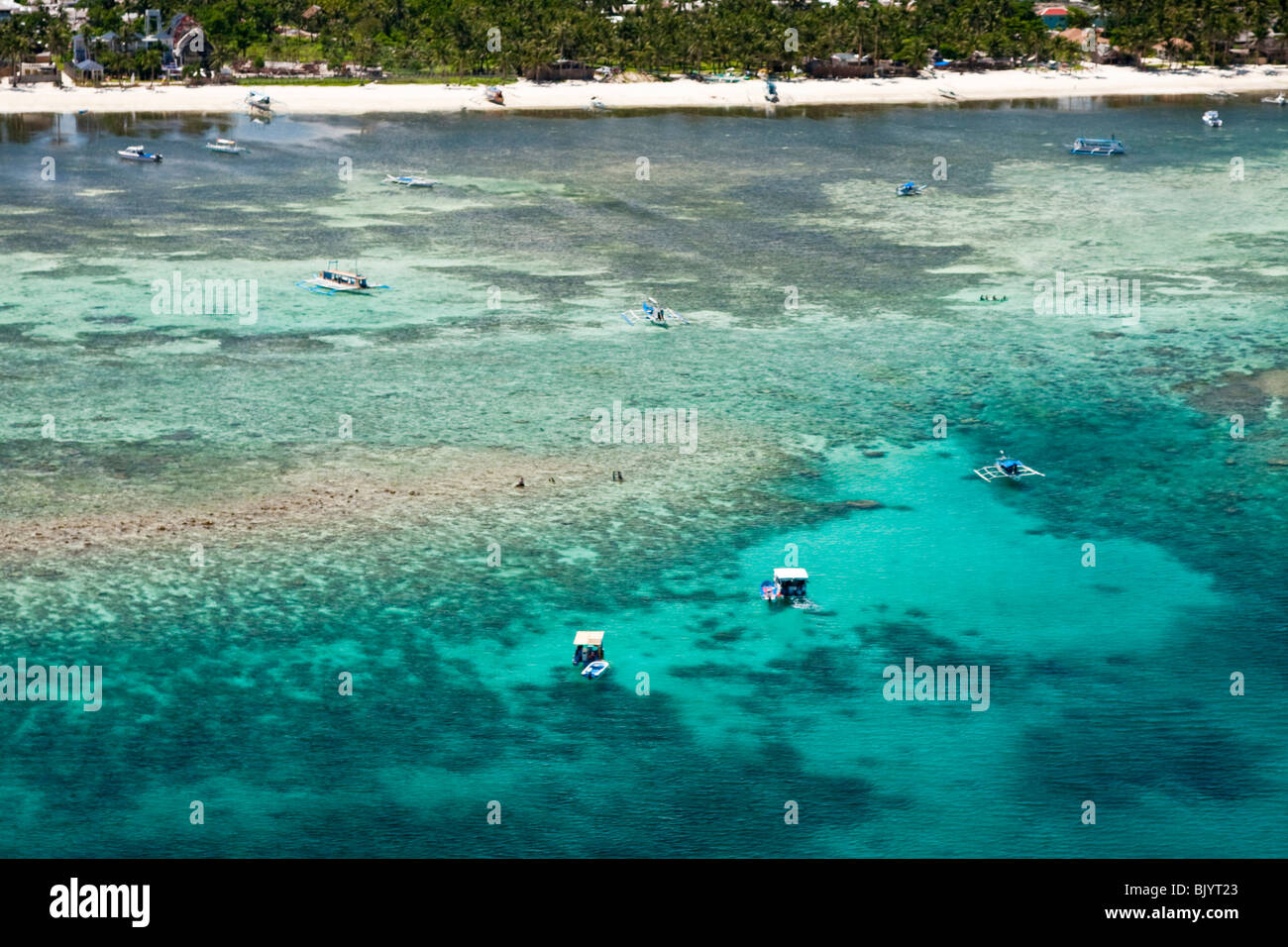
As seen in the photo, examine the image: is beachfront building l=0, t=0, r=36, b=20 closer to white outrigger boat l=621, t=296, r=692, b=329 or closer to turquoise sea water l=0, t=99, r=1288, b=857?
turquoise sea water l=0, t=99, r=1288, b=857

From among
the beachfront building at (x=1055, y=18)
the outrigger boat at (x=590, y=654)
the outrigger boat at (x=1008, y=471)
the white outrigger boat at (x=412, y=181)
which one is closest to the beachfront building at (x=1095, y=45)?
the beachfront building at (x=1055, y=18)

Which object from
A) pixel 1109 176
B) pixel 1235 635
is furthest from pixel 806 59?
pixel 1235 635

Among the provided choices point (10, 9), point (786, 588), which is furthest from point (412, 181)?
point (10, 9)

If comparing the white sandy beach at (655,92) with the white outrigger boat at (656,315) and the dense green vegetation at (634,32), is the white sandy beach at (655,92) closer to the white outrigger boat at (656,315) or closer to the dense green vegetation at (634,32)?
the dense green vegetation at (634,32)

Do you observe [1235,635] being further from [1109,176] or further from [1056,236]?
[1109,176]

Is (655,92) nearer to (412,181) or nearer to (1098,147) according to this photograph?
(1098,147)
